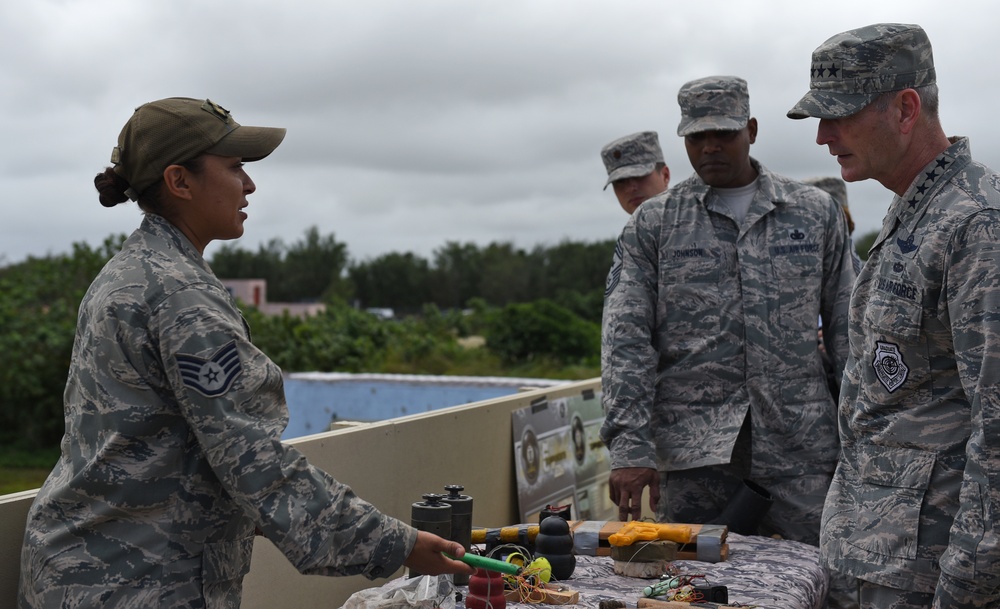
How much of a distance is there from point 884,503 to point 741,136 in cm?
172

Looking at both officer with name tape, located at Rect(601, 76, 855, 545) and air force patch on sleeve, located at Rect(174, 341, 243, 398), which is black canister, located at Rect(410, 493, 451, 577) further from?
officer with name tape, located at Rect(601, 76, 855, 545)

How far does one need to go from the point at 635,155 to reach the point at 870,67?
2.82 meters

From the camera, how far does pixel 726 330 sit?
11.6 ft

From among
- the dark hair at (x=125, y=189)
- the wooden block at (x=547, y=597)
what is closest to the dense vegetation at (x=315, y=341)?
the wooden block at (x=547, y=597)

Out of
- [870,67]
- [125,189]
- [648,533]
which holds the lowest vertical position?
[648,533]

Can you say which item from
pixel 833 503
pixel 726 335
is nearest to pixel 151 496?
pixel 833 503

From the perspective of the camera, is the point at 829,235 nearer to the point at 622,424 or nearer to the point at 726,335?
the point at 726,335

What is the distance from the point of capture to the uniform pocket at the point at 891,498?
88.3 inches

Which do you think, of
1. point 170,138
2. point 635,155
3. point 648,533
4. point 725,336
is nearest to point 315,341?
point 635,155

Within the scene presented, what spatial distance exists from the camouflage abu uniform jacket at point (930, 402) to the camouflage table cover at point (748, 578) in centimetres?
25

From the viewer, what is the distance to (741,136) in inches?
143

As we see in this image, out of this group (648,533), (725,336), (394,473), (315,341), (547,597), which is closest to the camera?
(547,597)

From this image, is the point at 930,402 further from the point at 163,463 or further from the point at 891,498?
the point at 163,463

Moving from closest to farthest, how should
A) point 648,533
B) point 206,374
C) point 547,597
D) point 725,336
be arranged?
point 206,374 < point 547,597 < point 648,533 < point 725,336
